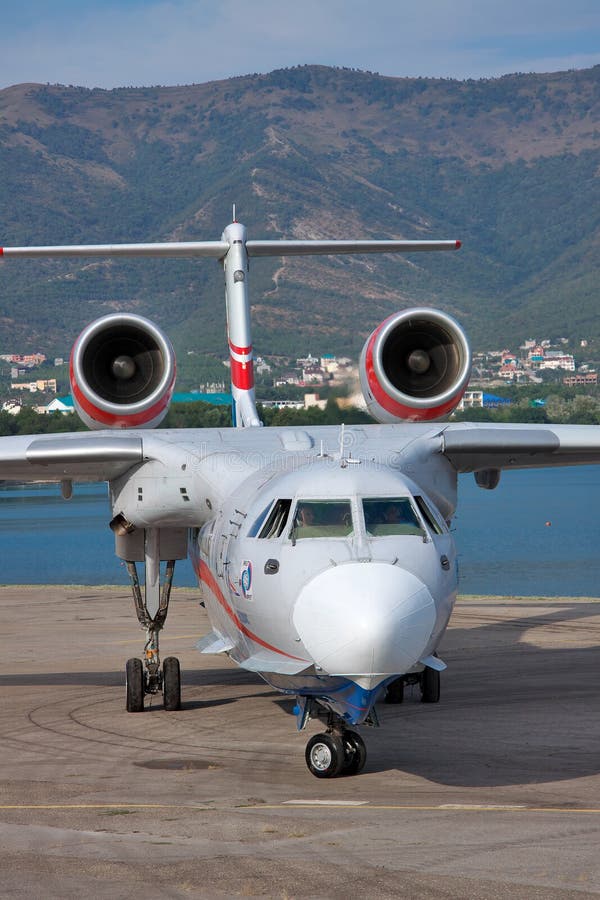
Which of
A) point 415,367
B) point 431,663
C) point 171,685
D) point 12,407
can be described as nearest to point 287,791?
point 431,663

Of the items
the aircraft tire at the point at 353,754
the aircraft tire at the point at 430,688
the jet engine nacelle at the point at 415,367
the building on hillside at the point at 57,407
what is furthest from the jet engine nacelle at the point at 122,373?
the building on hillside at the point at 57,407

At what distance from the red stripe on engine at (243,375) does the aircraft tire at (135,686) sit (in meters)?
4.32

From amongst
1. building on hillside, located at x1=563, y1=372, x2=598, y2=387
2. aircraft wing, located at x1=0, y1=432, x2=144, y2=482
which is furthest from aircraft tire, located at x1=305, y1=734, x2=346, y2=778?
building on hillside, located at x1=563, y1=372, x2=598, y2=387

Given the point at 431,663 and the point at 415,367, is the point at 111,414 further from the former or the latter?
the point at 431,663

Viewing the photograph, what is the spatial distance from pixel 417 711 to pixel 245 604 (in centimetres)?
408

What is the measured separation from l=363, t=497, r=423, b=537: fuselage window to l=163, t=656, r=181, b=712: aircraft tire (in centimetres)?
507

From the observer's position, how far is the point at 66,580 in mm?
44094

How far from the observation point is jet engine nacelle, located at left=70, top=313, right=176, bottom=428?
51.4 feet

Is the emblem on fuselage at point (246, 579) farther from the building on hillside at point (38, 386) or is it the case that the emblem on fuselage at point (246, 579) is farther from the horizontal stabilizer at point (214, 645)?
the building on hillside at point (38, 386)

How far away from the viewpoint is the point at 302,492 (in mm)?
10703

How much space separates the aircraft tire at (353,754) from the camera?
1075cm

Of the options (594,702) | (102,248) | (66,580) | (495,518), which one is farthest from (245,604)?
(495,518)

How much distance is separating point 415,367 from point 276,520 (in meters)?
5.74

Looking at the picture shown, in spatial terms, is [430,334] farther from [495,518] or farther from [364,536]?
[495,518]
